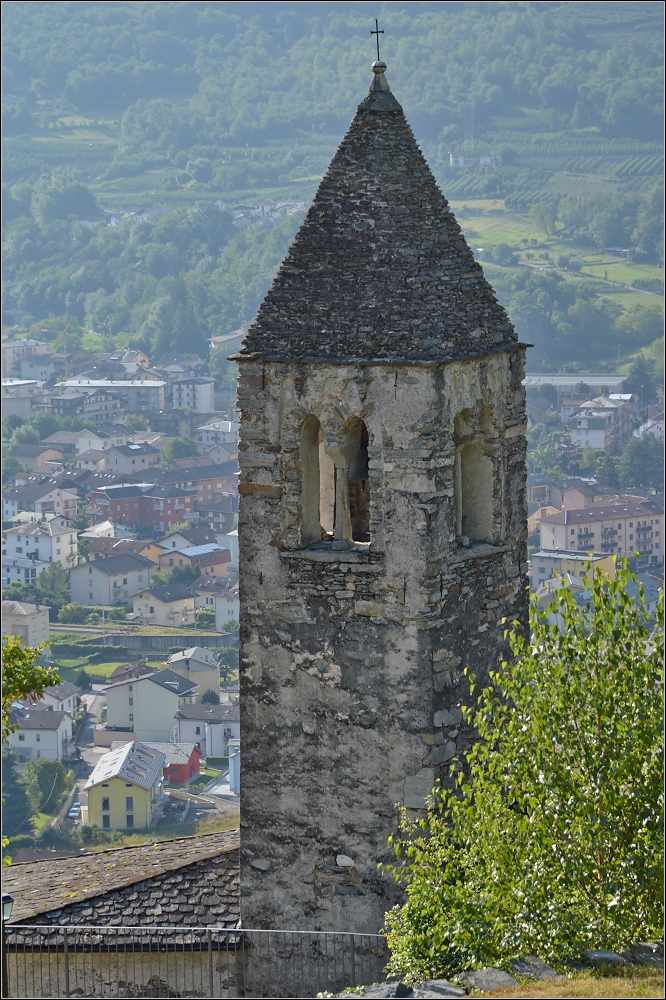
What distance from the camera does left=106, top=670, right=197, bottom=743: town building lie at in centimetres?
5731

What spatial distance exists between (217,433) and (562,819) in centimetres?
7139

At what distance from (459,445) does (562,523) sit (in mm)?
43679

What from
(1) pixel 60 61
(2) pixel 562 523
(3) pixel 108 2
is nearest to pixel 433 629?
(2) pixel 562 523

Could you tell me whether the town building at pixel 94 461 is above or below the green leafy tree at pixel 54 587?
above

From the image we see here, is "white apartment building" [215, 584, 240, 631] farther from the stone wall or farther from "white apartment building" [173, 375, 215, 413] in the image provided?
the stone wall

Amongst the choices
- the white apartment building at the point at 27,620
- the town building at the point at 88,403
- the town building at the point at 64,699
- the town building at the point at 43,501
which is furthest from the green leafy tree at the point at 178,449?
the town building at the point at 64,699

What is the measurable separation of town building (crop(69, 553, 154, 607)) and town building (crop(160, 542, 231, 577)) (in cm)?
96

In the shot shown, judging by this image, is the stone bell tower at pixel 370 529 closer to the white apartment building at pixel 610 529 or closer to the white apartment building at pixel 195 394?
the white apartment building at pixel 610 529

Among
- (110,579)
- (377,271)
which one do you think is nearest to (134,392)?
(110,579)

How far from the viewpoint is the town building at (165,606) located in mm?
69938

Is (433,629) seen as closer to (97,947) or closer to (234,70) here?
(97,947)

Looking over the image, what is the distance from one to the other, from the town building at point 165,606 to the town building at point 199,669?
24.6 feet

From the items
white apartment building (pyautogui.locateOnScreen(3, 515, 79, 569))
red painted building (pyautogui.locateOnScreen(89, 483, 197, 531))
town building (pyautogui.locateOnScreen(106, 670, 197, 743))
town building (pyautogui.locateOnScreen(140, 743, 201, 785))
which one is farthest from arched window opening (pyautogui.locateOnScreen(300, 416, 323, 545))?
red painted building (pyautogui.locateOnScreen(89, 483, 197, 531))

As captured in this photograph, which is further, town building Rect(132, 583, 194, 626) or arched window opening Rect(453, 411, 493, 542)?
town building Rect(132, 583, 194, 626)
